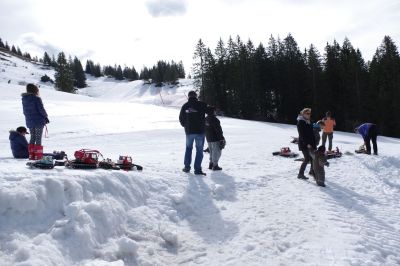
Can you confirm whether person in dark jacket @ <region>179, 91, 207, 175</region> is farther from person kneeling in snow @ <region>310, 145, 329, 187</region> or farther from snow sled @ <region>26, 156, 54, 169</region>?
snow sled @ <region>26, 156, 54, 169</region>

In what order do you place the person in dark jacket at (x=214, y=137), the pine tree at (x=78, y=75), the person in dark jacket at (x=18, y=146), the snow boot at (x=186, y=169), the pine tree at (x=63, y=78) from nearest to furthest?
the person in dark jacket at (x=18, y=146) < the snow boot at (x=186, y=169) < the person in dark jacket at (x=214, y=137) < the pine tree at (x=63, y=78) < the pine tree at (x=78, y=75)

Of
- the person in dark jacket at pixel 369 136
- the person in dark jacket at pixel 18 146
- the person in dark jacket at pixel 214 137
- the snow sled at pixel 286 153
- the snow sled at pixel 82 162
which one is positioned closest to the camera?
the snow sled at pixel 82 162

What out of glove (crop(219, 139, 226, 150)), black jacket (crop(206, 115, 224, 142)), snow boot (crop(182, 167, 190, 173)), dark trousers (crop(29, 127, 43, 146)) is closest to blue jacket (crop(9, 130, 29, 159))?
dark trousers (crop(29, 127, 43, 146))

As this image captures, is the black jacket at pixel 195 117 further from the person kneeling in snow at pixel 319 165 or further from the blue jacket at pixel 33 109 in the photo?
the blue jacket at pixel 33 109

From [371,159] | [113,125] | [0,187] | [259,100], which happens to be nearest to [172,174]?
[0,187]

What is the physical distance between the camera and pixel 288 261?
627 centimetres

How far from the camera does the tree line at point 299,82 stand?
51.2 metres

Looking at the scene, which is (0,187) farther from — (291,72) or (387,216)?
(291,72)

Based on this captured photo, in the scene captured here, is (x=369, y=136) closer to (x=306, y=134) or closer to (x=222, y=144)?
(x=306, y=134)

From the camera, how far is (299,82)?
5706 centimetres

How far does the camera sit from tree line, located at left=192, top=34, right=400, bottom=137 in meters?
51.2

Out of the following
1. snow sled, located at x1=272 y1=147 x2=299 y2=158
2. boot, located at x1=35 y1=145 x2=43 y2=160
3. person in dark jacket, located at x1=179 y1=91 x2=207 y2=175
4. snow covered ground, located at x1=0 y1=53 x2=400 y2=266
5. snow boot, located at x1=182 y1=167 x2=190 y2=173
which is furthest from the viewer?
snow sled, located at x1=272 y1=147 x2=299 y2=158

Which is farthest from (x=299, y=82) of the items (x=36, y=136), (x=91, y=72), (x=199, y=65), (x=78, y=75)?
(x=91, y=72)

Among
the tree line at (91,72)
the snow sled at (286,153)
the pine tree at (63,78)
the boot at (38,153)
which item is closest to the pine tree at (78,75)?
the tree line at (91,72)
